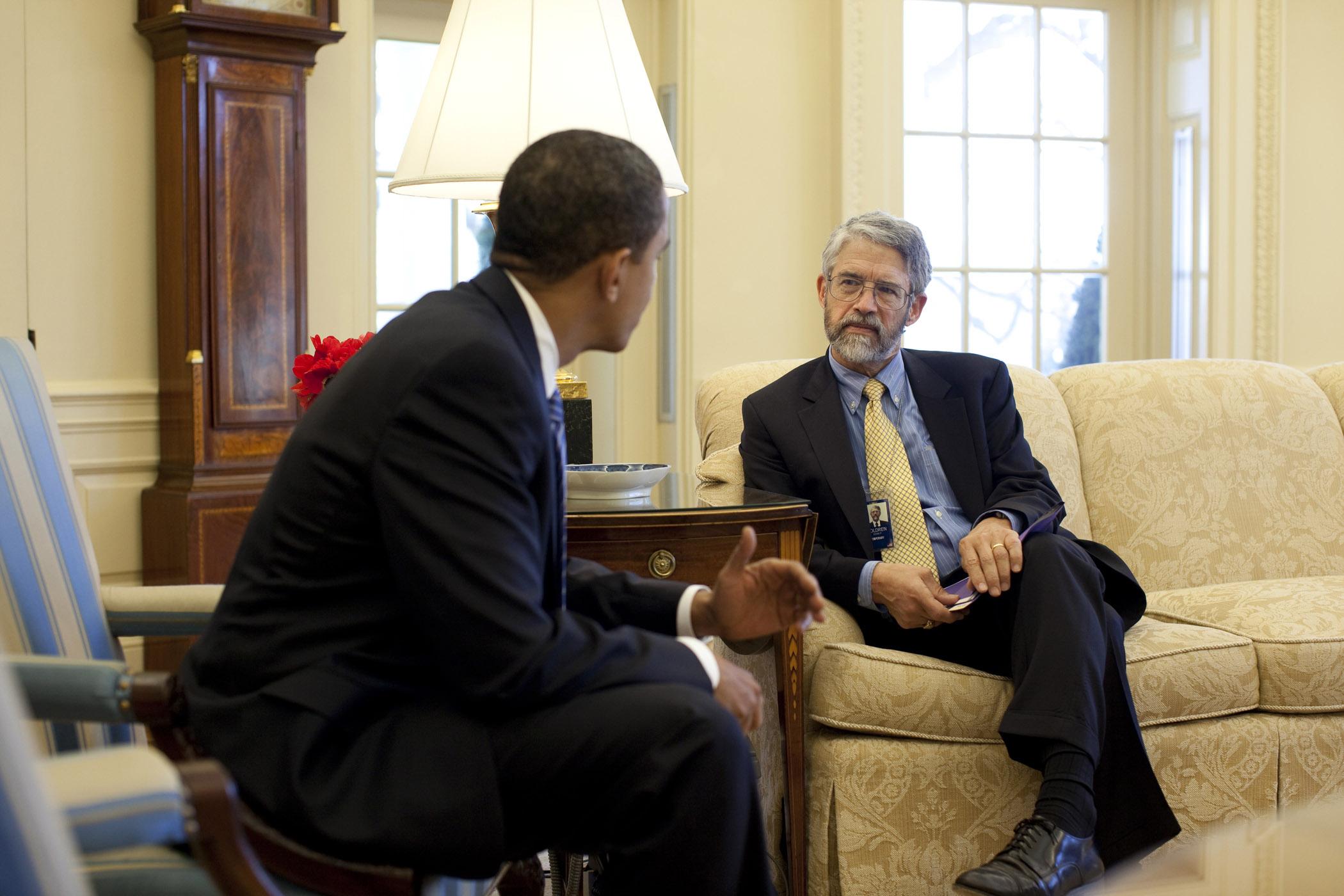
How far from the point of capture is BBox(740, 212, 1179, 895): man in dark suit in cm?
188

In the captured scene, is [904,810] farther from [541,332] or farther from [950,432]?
[541,332]

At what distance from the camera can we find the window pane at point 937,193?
13.9 ft

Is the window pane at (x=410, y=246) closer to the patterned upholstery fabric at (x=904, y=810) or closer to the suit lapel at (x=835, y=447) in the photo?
the suit lapel at (x=835, y=447)

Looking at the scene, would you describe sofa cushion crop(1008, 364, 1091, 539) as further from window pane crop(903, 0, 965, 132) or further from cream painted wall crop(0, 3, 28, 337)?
cream painted wall crop(0, 3, 28, 337)

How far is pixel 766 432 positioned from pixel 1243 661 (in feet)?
3.05

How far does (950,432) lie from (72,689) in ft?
5.29

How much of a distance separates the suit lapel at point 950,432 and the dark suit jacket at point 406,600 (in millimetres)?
1144

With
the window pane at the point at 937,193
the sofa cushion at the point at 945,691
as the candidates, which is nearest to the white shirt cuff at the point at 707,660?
the sofa cushion at the point at 945,691

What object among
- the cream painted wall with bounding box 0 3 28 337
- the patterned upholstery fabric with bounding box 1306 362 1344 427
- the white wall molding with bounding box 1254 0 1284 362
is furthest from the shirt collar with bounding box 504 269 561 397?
the white wall molding with bounding box 1254 0 1284 362

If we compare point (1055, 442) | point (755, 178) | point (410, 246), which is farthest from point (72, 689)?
point (755, 178)

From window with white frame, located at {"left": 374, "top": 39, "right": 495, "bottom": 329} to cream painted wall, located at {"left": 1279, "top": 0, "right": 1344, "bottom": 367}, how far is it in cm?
282

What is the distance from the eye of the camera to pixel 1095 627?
1.98m

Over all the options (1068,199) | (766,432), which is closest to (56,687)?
(766,432)

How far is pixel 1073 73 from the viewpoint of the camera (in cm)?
441
